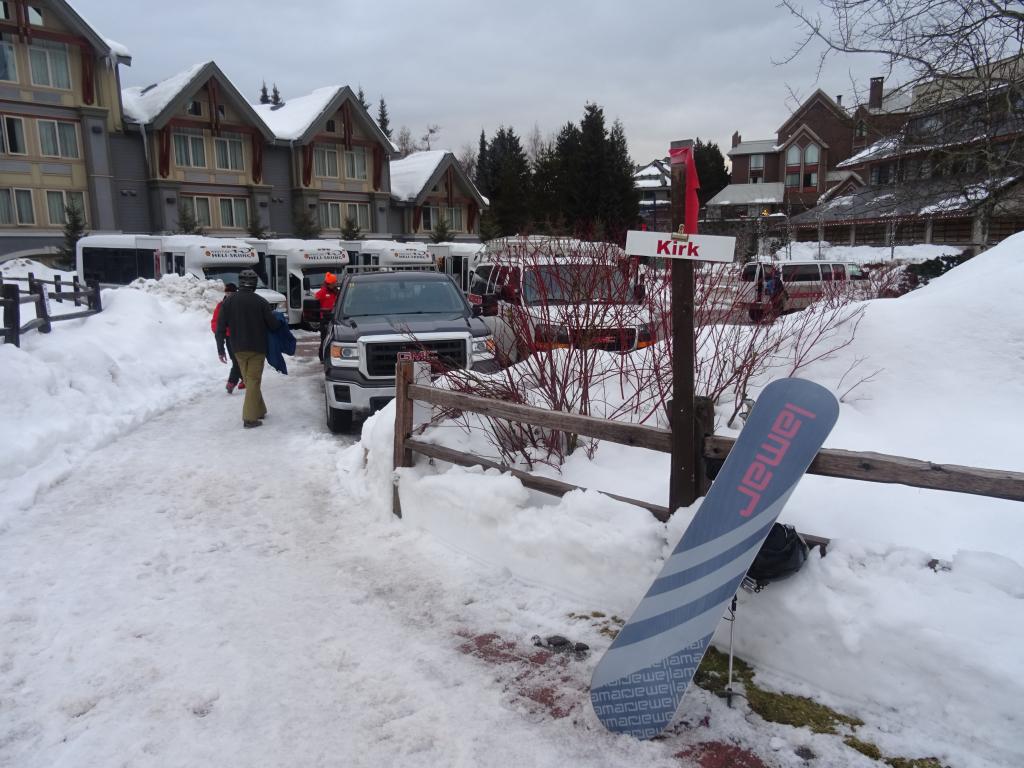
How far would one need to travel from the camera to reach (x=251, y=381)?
365 inches

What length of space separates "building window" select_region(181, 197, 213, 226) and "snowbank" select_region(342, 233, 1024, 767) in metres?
33.3

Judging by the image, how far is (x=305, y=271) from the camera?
23.8 meters

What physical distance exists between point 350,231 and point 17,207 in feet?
48.6

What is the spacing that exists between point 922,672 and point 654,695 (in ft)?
3.81

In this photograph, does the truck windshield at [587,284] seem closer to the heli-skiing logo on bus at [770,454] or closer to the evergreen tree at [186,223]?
the heli-skiing logo on bus at [770,454]

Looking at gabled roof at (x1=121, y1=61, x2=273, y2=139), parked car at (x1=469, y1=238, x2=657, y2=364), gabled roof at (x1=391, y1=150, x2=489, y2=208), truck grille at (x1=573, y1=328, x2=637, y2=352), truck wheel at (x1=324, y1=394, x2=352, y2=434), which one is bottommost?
truck wheel at (x1=324, y1=394, x2=352, y2=434)

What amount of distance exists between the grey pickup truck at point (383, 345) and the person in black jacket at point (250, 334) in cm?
93

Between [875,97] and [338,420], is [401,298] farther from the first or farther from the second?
[875,97]

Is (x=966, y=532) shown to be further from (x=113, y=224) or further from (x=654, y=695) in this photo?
(x=113, y=224)

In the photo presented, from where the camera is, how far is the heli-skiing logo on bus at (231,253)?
73.3ft

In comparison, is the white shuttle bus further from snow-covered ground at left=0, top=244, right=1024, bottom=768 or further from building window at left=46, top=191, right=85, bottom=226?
snow-covered ground at left=0, top=244, right=1024, bottom=768

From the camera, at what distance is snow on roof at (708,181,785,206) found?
66.7m

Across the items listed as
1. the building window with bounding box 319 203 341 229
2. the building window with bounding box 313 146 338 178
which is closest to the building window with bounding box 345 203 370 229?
the building window with bounding box 319 203 341 229

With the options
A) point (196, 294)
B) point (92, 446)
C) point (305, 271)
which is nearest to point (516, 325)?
point (92, 446)
